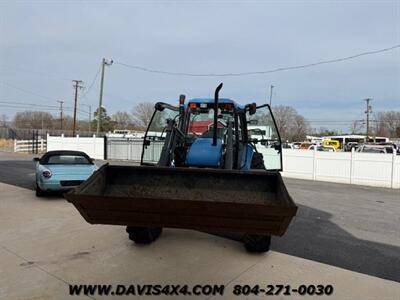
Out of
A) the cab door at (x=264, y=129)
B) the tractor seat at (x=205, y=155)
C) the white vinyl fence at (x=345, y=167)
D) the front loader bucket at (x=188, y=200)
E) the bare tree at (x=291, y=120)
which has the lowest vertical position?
the white vinyl fence at (x=345, y=167)

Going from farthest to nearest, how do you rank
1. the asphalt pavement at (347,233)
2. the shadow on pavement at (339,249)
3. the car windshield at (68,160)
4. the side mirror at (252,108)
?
the car windshield at (68,160) → the side mirror at (252,108) → the asphalt pavement at (347,233) → the shadow on pavement at (339,249)

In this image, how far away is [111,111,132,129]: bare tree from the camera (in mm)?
83688

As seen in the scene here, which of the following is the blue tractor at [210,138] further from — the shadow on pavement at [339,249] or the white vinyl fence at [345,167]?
the white vinyl fence at [345,167]

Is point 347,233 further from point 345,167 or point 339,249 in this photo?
point 345,167

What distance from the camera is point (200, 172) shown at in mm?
3287

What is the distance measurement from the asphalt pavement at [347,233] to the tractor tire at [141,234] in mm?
1947

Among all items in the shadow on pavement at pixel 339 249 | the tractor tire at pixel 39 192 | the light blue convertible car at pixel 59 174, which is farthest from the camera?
the tractor tire at pixel 39 192

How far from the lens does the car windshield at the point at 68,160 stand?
31.4ft

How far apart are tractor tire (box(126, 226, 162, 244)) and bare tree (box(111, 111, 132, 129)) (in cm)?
7902

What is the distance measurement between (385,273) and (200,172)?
317 centimetres

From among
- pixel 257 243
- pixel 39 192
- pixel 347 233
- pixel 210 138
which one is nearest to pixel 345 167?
pixel 347 233

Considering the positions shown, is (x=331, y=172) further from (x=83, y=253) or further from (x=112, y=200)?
(x=112, y=200)

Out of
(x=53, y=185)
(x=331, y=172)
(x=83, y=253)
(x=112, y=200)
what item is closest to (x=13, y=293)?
(x=83, y=253)

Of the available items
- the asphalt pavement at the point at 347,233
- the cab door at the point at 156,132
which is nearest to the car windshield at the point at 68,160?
the asphalt pavement at the point at 347,233
